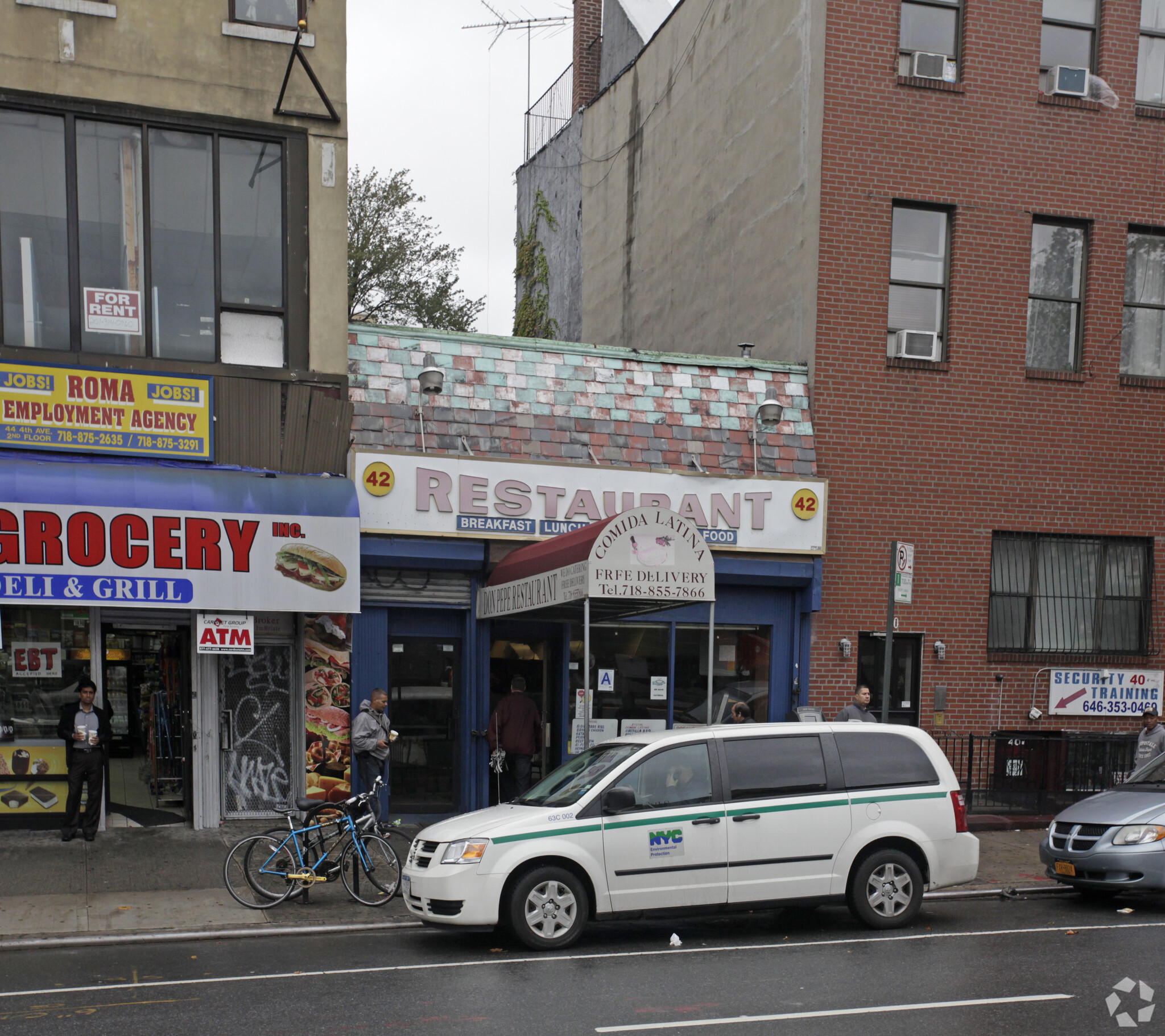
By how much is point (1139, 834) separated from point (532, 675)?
A: 7.49 m

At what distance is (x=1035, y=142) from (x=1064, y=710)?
784cm

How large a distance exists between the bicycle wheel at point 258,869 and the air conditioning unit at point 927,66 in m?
12.8

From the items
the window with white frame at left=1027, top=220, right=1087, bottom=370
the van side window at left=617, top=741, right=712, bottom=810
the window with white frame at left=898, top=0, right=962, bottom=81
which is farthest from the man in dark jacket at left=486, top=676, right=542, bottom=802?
the window with white frame at left=898, top=0, right=962, bottom=81

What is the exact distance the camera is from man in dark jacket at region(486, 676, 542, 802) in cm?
1445

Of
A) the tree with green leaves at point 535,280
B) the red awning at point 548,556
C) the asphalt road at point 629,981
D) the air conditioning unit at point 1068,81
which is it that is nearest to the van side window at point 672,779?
the asphalt road at point 629,981

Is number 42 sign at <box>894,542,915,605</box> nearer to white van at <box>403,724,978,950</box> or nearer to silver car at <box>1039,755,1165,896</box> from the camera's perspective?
white van at <box>403,724,978,950</box>

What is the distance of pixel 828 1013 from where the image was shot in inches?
294

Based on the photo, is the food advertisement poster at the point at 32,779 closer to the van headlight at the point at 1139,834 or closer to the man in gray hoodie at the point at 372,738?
the man in gray hoodie at the point at 372,738

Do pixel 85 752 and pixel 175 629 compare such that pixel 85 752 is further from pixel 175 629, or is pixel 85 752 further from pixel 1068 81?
pixel 1068 81

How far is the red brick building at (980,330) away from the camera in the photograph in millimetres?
16297

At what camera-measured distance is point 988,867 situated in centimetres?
1306

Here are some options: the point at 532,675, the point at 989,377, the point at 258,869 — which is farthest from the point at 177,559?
the point at 989,377

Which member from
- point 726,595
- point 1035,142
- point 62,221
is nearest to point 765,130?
point 1035,142

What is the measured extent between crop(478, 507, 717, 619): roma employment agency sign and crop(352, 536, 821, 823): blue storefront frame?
10.0ft
